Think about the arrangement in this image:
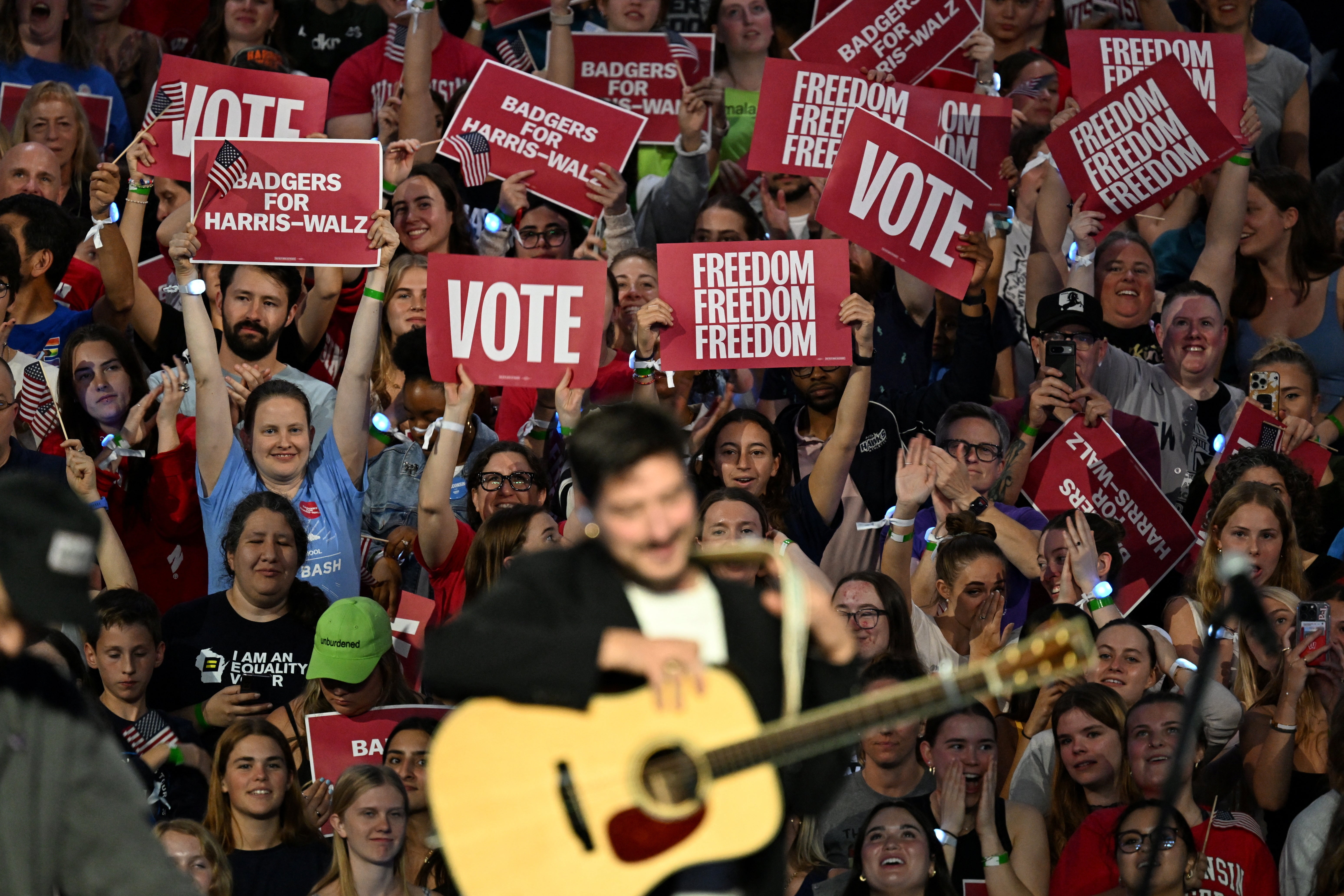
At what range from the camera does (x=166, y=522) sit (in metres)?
7.05

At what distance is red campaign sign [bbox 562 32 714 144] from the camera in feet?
30.1

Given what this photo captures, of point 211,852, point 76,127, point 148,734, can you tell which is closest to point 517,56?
point 76,127

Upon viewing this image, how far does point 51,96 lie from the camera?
27.3 ft

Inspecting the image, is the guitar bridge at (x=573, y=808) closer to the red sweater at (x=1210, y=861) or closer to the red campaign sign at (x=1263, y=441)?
the red sweater at (x=1210, y=861)

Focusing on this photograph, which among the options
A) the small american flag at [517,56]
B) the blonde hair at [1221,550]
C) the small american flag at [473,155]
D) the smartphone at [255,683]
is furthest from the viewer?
the small american flag at [517,56]

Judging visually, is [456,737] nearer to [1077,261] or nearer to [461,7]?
[1077,261]

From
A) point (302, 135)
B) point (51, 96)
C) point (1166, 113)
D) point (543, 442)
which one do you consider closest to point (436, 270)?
point (543, 442)

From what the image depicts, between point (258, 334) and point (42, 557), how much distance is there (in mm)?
4583

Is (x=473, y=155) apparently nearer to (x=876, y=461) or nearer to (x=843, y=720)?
(x=876, y=461)

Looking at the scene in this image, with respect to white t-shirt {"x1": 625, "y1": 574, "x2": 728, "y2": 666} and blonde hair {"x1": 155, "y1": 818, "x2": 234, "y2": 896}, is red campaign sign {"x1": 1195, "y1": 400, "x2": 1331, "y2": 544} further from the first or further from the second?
white t-shirt {"x1": 625, "y1": 574, "x2": 728, "y2": 666}

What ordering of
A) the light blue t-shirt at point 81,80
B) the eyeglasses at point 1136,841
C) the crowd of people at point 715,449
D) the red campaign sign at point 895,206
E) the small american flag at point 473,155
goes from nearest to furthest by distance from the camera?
the eyeglasses at point 1136,841 < the crowd of people at point 715,449 < the red campaign sign at point 895,206 < the small american flag at point 473,155 < the light blue t-shirt at point 81,80

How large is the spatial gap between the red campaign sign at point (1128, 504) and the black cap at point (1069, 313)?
0.50 meters

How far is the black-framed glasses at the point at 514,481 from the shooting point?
6.89m

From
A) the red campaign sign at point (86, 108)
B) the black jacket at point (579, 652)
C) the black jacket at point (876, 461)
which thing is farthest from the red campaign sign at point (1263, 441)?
the red campaign sign at point (86, 108)
